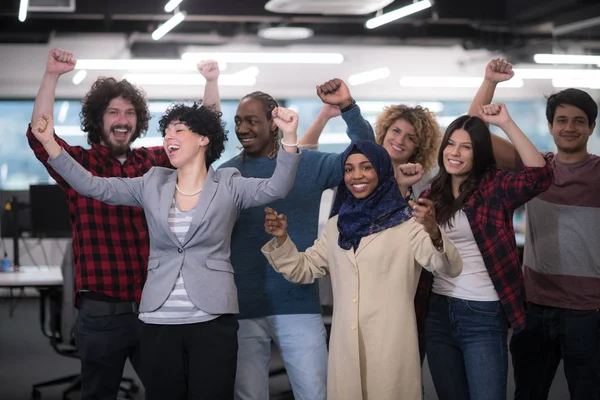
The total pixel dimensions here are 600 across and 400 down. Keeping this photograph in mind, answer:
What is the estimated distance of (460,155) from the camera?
2830 mm

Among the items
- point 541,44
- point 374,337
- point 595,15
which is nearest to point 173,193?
point 374,337

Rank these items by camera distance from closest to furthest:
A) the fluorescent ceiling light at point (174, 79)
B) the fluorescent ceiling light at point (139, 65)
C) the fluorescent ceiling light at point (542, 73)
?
the fluorescent ceiling light at point (139, 65)
the fluorescent ceiling light at point (174, 79)
the fluorescent ceiling light at point (542, 73)

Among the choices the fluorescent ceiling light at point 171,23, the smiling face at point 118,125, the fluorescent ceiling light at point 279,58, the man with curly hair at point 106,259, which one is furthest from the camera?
the fluorescent ceiling light at point 279,58

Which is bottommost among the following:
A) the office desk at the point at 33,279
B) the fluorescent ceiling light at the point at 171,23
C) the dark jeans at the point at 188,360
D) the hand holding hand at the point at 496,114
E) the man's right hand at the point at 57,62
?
the office desk at the point at 33,279

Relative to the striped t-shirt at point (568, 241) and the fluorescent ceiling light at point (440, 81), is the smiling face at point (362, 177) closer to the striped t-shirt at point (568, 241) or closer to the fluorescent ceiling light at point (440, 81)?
the striped t-shirt at point (568, 241)

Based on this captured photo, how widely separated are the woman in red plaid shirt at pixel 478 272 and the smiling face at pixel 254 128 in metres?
0.70

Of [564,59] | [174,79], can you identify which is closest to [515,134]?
[174,79]

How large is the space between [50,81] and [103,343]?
1004 millimetres

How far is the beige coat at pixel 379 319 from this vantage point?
2566 millimetres

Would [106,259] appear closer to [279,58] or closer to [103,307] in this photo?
[103,307]

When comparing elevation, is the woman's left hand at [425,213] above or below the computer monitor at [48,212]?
above

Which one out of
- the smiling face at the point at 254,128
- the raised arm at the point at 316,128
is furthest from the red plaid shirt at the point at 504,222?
the raised arm at the point at 316,128

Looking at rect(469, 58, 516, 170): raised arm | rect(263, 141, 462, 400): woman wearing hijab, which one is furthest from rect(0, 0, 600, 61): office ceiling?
rect(263, 141, 462, 400): woman wearing hijab

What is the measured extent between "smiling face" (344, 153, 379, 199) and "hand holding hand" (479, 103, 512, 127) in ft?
1.89
